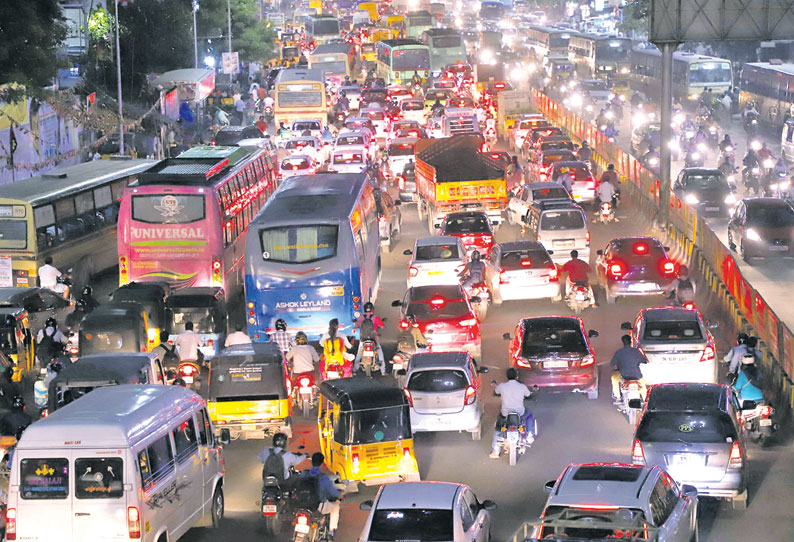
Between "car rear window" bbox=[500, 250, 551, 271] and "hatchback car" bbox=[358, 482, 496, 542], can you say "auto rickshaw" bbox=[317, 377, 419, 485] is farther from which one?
"car rear window" bbox=[500, 250, 551, 271]

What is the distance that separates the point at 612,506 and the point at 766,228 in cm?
2236

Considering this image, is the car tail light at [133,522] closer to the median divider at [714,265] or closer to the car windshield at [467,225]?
the median divider at [714,265]

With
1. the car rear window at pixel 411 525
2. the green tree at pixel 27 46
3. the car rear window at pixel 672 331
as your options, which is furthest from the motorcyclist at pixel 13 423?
the green tree at pixel 27 46

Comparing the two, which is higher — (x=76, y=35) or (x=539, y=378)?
(x=76, y=35)

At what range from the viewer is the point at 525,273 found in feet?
98.0

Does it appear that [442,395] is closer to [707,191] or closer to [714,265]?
[714,265]

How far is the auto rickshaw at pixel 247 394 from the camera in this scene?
811 inches

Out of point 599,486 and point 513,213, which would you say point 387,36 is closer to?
point 513,213

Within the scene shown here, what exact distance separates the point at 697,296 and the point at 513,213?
10624 millimetres

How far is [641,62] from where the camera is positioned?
86.4 meters

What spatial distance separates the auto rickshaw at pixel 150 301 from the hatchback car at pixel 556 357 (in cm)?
809

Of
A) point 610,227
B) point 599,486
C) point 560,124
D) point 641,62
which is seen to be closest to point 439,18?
point 641,62

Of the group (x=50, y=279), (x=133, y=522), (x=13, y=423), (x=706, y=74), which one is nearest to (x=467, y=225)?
(x=50, y=279)

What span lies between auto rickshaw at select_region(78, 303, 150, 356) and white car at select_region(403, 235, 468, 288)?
23.4 feet
